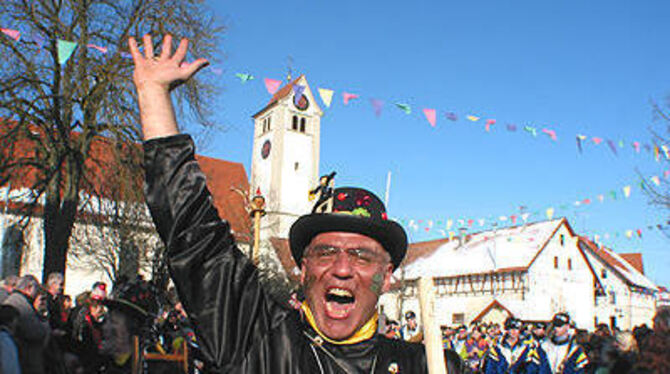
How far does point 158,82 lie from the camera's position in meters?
1.83

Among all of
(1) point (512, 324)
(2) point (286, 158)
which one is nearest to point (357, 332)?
(1) point (512, 324)

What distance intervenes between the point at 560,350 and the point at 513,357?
0.77 metres

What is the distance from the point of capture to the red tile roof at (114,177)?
14906 mm

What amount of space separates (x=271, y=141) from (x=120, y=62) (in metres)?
38.5

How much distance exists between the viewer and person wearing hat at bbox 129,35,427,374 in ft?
5.74

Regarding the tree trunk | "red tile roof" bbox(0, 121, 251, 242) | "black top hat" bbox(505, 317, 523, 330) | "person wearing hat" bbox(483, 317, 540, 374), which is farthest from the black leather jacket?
the tree trunk

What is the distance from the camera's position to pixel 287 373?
73.6 inches

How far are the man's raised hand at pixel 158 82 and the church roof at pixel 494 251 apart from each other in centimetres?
3774

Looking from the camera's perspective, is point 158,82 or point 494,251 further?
point 494,251

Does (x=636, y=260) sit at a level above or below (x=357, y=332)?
above

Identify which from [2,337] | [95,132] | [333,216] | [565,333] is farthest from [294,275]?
[333,216]

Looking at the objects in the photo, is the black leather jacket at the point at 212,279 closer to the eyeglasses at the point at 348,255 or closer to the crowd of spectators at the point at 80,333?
the eyeglasses at the point at 348,255

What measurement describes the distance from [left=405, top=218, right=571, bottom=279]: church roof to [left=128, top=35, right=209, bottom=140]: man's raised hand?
37.7 metres

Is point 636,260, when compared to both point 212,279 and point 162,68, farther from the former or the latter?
point 162,68
